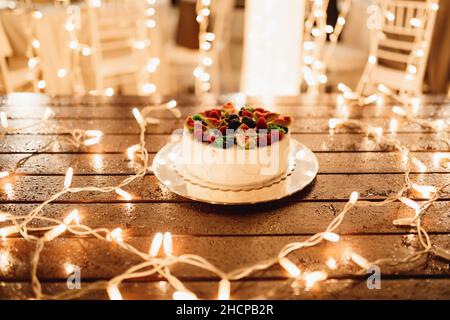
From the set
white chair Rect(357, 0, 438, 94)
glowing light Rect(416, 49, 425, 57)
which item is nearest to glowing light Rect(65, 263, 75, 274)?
white chair Rect(357, 0, 438, 94)

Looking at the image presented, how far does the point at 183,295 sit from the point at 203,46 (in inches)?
75.1

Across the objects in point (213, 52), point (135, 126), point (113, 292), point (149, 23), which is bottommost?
point (113, 292)

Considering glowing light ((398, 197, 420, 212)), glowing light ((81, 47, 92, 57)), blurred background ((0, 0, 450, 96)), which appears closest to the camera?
glowing light ((398, 197, 420, 212))

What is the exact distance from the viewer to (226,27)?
3.41m

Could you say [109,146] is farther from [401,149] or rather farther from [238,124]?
[401,149]

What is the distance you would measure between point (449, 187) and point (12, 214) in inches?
36.1

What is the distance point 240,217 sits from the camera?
2.87 ft

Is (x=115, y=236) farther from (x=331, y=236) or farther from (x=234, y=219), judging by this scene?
(x=331, y=236)

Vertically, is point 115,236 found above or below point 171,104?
below

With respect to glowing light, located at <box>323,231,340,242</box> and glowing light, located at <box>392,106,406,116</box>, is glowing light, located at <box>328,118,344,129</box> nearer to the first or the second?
glowing light, located at <box>392,106,406,116</box>

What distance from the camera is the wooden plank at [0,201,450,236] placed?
0.84 metres

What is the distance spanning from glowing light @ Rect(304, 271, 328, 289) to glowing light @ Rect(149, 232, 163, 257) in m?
0.26

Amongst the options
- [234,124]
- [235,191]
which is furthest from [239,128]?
[235,191]

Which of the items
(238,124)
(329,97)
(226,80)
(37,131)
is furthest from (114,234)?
(226,80)
